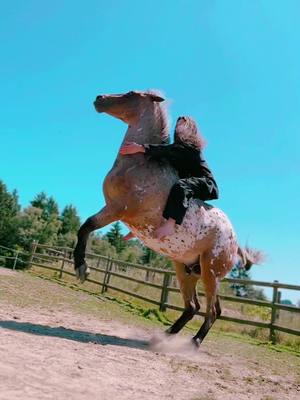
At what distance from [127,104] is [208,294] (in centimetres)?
277

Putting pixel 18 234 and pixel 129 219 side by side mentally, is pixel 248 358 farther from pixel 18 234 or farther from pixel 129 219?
pixel 18 234

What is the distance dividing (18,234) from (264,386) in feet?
168

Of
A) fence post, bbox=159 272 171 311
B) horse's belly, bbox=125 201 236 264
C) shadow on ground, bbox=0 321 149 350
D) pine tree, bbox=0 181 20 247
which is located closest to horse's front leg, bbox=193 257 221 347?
horse's belly, bbox=125 201 236 264

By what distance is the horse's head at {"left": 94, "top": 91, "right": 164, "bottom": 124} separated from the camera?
5504 millimetres

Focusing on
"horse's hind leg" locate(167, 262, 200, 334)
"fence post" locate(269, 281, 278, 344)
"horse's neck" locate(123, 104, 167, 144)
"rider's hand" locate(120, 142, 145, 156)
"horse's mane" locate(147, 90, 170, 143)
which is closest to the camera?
"rider's hand" locate(120, 142, 145, 156)

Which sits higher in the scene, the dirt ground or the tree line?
the tree line

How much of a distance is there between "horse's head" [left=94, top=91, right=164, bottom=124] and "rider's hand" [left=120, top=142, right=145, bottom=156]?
0.62 m

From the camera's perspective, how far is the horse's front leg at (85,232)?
15.0 feet

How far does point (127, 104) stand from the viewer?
18.1 feet

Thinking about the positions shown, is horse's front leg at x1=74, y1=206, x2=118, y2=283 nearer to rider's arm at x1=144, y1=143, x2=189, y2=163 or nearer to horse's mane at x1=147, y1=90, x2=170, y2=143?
rider's arm at x1=144, y1=143, x2=189, y2=163

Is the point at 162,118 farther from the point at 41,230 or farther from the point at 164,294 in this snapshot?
the point at 41,230

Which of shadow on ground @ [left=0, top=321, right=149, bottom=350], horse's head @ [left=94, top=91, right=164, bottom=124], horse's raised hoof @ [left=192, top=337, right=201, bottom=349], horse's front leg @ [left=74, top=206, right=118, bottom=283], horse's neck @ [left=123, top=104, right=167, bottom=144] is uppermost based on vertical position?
horse's head @ [left=94, top=91, right=164, bottom=124]

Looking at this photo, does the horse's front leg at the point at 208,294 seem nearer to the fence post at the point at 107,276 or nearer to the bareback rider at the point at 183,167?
the bareback rider at the point at 183,167

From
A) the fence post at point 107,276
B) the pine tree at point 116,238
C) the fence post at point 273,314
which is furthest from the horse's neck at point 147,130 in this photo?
the pine tree at point 116,238
